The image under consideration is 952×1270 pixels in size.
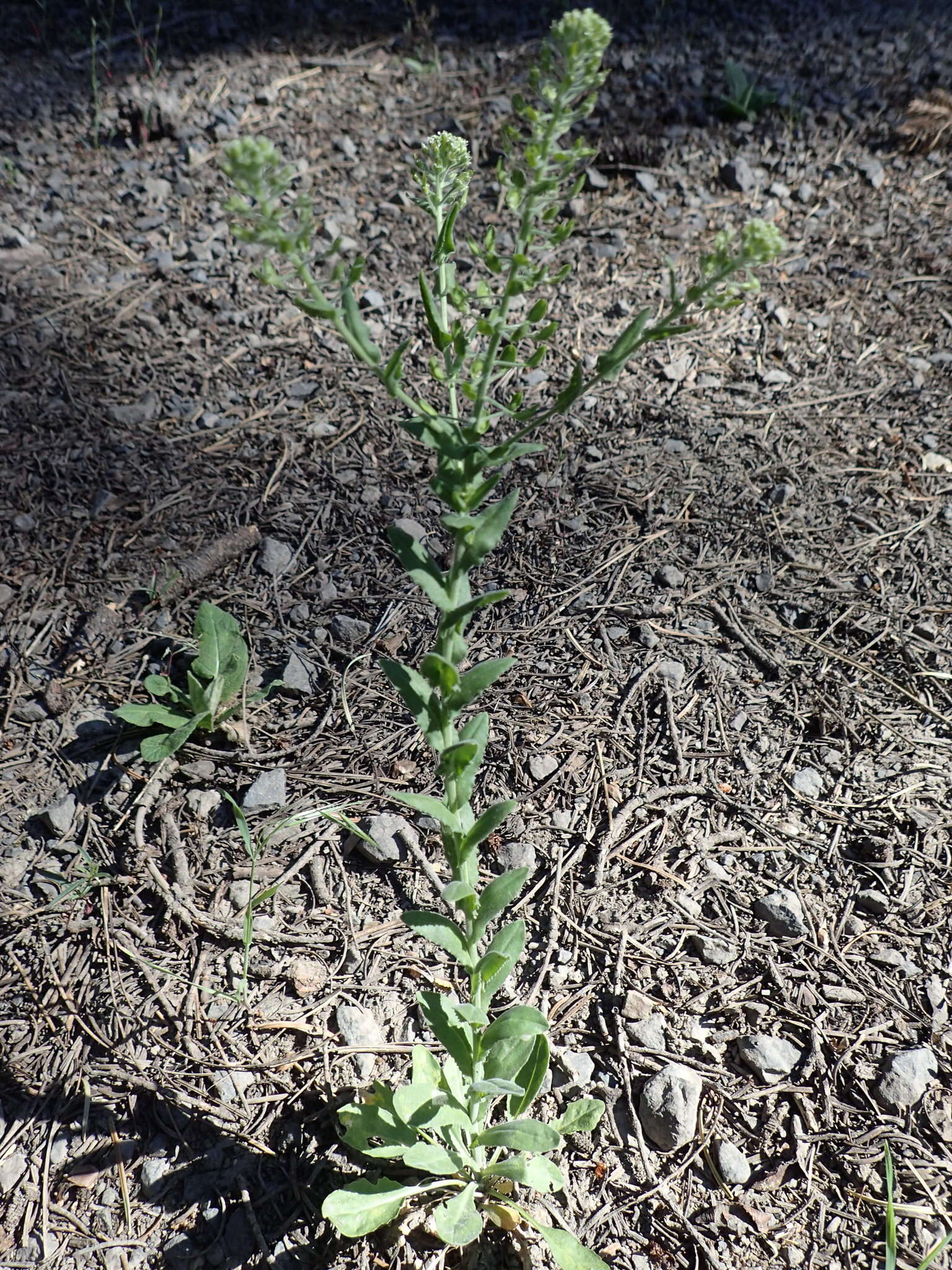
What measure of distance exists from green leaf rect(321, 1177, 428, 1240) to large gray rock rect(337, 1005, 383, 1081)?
26 centimetres

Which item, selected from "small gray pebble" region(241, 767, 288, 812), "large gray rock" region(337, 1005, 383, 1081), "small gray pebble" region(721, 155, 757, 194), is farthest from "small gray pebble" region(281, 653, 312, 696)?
"small gray pebble" region(721, 155, 757, 194)

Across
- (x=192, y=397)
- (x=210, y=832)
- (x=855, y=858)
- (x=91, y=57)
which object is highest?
(x=91, y=57)

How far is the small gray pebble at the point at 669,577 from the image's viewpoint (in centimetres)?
283

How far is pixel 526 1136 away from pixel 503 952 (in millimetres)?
327

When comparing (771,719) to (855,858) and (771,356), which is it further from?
(771,356)

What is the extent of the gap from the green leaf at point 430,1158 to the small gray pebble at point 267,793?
0.92 meters

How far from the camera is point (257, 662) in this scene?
2613 millimetres

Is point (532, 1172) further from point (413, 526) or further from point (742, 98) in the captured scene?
point (742, 98)

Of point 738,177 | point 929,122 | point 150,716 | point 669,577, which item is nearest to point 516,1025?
point 150,716

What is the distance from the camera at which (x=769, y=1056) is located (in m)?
1.99

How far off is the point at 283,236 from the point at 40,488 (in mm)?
2175

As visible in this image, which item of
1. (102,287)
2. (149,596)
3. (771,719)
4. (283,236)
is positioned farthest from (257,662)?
(102,287)

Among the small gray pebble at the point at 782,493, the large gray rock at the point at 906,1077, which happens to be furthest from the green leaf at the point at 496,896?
the small gray pebble at the point at 782,493

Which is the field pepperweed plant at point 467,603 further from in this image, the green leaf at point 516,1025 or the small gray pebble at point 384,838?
the small gray pebble at point 384,838
